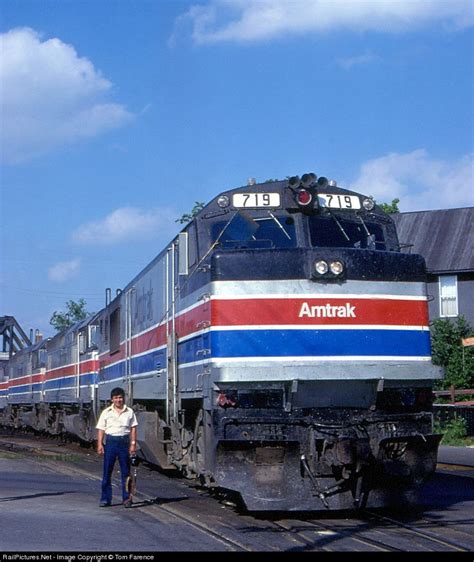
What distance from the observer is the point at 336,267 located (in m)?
11.0

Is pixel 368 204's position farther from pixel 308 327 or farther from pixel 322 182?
pixel 308 327

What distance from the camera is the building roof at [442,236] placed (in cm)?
3731

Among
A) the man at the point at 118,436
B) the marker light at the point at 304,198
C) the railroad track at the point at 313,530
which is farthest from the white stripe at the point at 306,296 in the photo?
the man at the point at 118,436

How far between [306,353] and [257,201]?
2105mm

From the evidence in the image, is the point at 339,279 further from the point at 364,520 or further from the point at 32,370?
the point at 32,370

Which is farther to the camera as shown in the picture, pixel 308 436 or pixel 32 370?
pixel 32 370

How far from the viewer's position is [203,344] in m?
11.4

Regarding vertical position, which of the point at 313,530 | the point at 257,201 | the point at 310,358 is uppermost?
the point at 257,201

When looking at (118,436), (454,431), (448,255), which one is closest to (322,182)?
(118,436)

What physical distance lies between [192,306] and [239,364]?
5.07 ft
